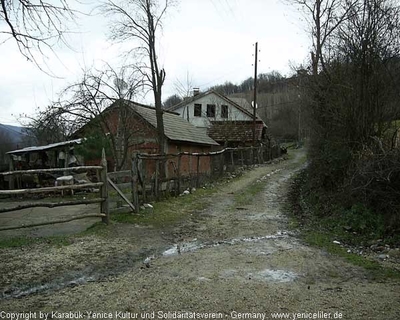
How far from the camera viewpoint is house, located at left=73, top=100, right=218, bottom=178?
19047 millimetres

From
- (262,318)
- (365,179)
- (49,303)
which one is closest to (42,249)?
(49,303)

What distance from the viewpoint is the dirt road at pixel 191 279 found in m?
4.40

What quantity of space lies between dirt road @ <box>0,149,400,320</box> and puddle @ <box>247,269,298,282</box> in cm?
1

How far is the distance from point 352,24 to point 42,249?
9.62 metres

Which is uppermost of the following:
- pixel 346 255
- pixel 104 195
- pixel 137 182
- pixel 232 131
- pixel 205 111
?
pixel 205 111

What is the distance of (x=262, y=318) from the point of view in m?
4.11

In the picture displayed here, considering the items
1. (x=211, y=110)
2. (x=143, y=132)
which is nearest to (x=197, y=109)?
(x=211, y=110)

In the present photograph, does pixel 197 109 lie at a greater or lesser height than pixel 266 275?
greater

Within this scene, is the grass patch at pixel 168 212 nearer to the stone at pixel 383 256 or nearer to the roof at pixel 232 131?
the stone at pixel 383 256

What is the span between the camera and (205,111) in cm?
4275

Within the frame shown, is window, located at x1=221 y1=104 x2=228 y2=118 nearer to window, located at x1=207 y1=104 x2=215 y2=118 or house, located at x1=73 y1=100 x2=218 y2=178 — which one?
→ window, located at x1=207 y1=104 x2=215 y2=118

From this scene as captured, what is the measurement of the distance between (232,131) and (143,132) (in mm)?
16578

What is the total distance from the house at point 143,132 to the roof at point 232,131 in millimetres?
8546

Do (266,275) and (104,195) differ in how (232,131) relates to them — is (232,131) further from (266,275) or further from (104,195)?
(266,275)
